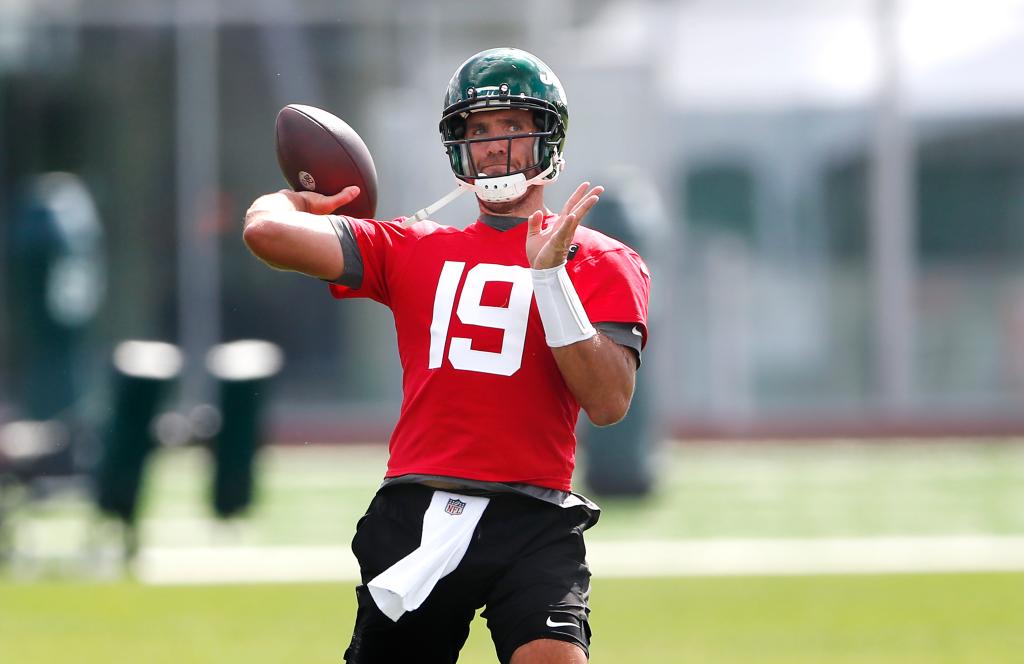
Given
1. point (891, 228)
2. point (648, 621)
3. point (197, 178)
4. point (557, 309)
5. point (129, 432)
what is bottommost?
point (648, 621)

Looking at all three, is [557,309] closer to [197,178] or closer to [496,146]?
[496,146]

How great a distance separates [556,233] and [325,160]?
35.3 inches

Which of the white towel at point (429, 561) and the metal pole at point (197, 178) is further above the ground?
the metal pole at point (197, 178)

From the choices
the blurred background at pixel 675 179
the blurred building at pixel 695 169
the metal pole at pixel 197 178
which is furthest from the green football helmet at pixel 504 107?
the metal pole at pixel 197 178

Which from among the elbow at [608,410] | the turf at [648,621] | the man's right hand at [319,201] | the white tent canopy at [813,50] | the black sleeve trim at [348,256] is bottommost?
the turf at [648,621]

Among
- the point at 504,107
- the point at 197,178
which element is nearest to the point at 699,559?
the point at 504,107

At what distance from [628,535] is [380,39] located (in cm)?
1067

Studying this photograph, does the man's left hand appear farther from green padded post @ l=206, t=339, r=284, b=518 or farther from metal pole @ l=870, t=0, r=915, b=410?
metal pole @ l=870, t=0, r=915, b=410

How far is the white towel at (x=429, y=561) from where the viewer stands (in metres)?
3.78

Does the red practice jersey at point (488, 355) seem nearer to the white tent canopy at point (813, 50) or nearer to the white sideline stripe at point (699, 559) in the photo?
the white sideline stripe at point (699, 559)

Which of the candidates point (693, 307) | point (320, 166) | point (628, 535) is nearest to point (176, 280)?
point (693, 307)

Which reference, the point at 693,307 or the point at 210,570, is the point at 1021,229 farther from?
the point at 210,570

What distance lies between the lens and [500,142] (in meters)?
3.98

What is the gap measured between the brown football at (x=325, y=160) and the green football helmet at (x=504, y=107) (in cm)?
37
